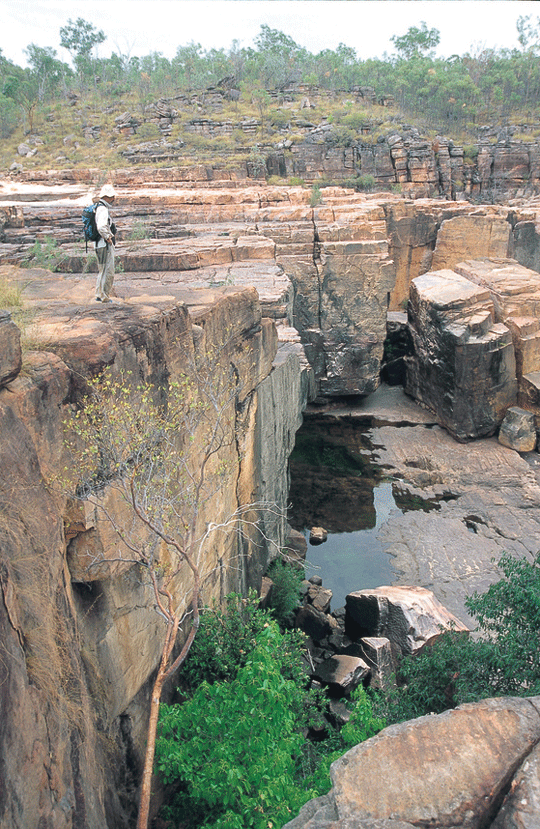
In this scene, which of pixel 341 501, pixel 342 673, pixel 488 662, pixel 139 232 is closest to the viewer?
pixel 488 662

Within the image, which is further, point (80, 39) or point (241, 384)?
point (80, 39)

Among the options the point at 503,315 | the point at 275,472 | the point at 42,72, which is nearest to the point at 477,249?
the point at 503,315

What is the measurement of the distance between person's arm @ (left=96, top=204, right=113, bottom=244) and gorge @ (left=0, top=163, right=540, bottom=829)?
2.69 ft

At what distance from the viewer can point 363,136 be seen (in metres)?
38.5

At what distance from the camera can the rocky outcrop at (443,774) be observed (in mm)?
3924

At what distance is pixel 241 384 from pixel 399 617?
203 inches

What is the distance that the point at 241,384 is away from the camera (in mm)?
9234

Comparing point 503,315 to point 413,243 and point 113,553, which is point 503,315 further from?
point 113,553

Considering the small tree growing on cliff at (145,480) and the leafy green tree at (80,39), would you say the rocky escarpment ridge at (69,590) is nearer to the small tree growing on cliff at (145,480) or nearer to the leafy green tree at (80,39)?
the small tree growing on cliff at (145,480)

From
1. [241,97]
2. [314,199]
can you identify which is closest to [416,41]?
[241,97]

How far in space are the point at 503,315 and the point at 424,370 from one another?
2.85 m

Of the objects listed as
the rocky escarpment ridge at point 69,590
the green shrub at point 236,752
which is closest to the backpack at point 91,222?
the rocky escarpment ridge at point 69,590

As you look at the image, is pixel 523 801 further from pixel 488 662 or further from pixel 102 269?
pixel 102 269

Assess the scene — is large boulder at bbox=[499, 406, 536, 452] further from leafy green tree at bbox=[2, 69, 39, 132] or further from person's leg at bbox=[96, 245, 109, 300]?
leafy green tree at bbox=[2, 69, 39, 132]
